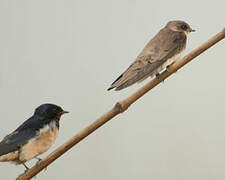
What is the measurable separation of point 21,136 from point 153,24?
0.73m

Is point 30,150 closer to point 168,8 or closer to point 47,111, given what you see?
point 47,111

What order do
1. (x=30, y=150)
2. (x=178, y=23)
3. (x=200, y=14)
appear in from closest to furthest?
(x=30, y=150) < (x=178, y=23) < (x=200, y=14)

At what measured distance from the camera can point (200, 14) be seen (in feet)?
4.99

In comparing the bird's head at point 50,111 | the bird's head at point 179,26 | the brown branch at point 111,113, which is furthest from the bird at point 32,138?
the bird's head at point 179,26

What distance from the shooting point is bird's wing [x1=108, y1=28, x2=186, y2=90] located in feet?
3.07

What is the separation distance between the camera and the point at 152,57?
996 mm

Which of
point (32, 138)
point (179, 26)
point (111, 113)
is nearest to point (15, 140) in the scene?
point (32, 138)

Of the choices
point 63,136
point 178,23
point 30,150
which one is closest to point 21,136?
point 30,150

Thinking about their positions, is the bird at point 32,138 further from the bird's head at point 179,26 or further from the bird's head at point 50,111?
the bird's head at point 179,26

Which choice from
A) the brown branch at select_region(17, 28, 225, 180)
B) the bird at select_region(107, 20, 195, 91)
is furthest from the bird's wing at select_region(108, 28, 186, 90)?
the brown branch at select_region(17, 28, 225, 180)

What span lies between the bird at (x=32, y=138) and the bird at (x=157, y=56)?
17 cm

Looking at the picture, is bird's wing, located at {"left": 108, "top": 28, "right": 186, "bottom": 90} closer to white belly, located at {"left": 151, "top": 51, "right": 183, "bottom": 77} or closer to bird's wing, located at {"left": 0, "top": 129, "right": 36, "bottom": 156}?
white belly, located at {"left": 151, "top": 51, "right": 183, "bottom": 77}

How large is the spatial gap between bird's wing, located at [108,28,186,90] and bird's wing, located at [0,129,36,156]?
0.71 feet

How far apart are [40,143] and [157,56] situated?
0.30 meters
